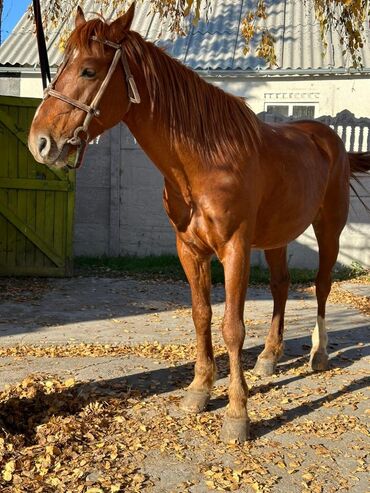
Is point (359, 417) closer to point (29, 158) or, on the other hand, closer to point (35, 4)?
point (35, 4)

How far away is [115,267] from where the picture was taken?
831 cm

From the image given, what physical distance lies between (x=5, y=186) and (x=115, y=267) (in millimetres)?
2107

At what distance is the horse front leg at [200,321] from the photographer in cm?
327

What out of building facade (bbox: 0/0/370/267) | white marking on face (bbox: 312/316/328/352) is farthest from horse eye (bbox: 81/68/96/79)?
building facade (bbox: 0/0/370/267)

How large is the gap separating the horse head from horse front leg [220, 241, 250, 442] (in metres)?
1.02

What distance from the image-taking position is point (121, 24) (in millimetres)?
2545

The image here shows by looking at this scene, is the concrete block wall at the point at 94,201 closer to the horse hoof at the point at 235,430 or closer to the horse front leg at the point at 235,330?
the horse front leg at the point at 235,330

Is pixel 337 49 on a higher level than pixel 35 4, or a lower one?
higher

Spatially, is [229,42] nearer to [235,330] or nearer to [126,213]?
[126,213]

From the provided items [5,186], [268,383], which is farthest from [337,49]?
[268,383]

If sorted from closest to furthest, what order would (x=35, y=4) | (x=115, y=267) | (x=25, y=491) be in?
(x=25, y=491) → (x=35, y=4) → (x=115, y=267)

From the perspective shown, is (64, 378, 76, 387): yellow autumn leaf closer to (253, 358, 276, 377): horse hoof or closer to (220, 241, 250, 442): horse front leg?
(220, 241, 250, 442): horse front leg

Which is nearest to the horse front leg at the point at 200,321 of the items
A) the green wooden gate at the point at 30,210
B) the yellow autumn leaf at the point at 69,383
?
the yellow autumn leaf at the point at 69,383

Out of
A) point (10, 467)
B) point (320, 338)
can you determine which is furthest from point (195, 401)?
point (320, 338)
